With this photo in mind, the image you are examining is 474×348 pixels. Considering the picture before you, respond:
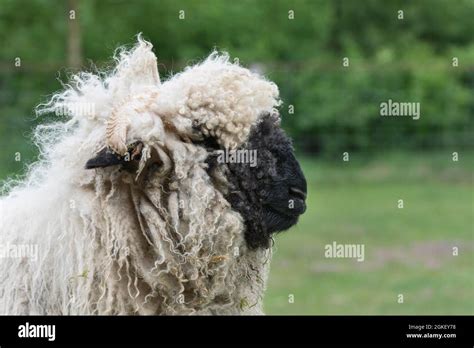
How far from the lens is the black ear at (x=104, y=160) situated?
13.5 feet

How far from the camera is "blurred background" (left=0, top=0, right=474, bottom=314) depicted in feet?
40.6

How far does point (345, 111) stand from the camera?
19.9 meters

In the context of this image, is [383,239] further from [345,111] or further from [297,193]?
[297,193]

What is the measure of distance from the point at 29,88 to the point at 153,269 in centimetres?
1474

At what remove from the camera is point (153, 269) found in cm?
423

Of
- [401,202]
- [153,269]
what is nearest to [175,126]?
[153,269]

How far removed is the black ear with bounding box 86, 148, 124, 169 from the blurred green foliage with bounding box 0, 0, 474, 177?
35.3 ft

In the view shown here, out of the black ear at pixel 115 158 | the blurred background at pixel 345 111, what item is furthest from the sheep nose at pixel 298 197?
the blurred background at pixel 345 111

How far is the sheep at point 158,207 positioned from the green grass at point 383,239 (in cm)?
546

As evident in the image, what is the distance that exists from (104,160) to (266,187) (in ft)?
2.55

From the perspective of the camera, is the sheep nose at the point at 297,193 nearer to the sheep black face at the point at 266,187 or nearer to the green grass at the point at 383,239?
the sheep black face at the point at 266,187

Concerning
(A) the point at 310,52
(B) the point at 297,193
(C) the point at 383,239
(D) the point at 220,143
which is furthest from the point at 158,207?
(A) the point at 310,52
